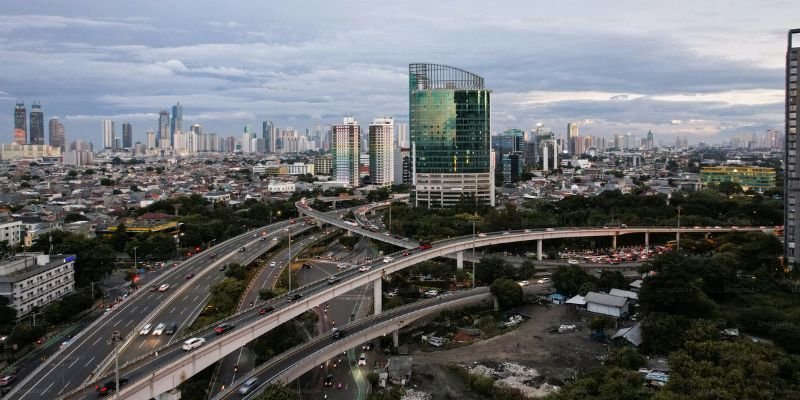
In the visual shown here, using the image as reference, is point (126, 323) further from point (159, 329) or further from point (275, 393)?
point (275, 393)

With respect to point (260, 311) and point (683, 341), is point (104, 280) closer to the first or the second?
point (260, 311)

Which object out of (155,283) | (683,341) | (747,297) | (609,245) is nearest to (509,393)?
(683,341)

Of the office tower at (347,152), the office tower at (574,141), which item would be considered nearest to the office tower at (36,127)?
the office tower at (347,152)

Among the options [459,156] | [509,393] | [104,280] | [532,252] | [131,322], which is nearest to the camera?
[509,393]

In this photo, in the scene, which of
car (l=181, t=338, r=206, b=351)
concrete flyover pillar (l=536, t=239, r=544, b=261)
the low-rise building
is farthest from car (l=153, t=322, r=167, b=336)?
concrete flyover pillar (l=536, t=239, r=544, b=261)

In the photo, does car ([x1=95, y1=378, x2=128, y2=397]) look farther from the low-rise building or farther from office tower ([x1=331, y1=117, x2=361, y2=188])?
office tower ([x1=331, y1=117, x2=361, y2=188])

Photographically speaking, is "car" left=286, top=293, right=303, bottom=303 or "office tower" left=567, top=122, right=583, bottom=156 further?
"office tower" left=567, top=122, right=583, bottom=156

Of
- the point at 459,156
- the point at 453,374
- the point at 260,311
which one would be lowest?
the point at 453,374
